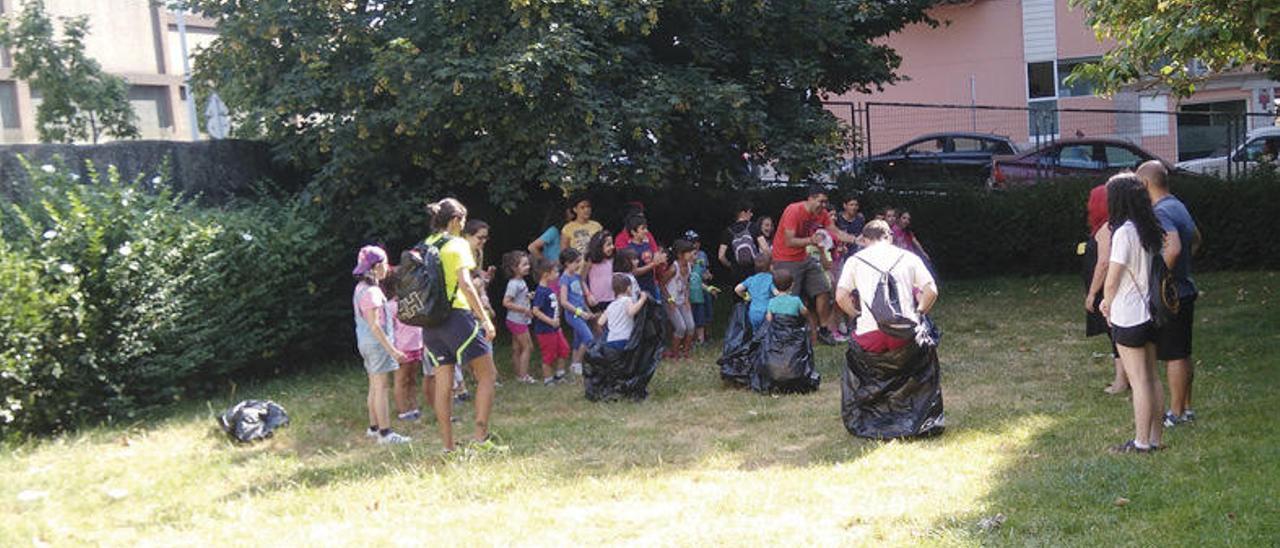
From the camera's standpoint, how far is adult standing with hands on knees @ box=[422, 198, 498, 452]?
7570 millimetres

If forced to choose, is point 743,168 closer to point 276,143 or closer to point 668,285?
point 668,285

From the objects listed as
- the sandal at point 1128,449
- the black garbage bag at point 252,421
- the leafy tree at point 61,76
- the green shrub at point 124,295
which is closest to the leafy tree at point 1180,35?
the sandal at point 1128,449

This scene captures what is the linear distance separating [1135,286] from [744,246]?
18.4ft

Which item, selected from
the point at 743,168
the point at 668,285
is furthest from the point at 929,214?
the point at 668,285

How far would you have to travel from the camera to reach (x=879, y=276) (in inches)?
302

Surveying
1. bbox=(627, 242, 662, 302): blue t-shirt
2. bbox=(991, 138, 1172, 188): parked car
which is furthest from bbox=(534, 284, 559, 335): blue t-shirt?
bbox=(991, 138, 1172, 188): parked car

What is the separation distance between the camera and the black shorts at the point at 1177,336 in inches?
281

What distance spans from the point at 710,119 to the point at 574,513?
21.4 feet

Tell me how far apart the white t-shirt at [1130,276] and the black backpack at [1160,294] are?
30 mm

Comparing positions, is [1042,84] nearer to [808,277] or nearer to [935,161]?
[935,161]

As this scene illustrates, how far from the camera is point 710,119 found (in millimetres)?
12320

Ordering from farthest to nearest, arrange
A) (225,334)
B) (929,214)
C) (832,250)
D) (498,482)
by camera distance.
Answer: (929,214) → (832,250) → (225,334) → (498,482)

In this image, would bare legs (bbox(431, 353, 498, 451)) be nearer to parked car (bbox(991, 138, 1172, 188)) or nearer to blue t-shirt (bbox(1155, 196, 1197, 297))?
blue t-shirt (bbox(1155, 196, 1197, 297))

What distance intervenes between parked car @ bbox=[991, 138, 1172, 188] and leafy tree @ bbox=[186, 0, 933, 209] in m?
6.47
